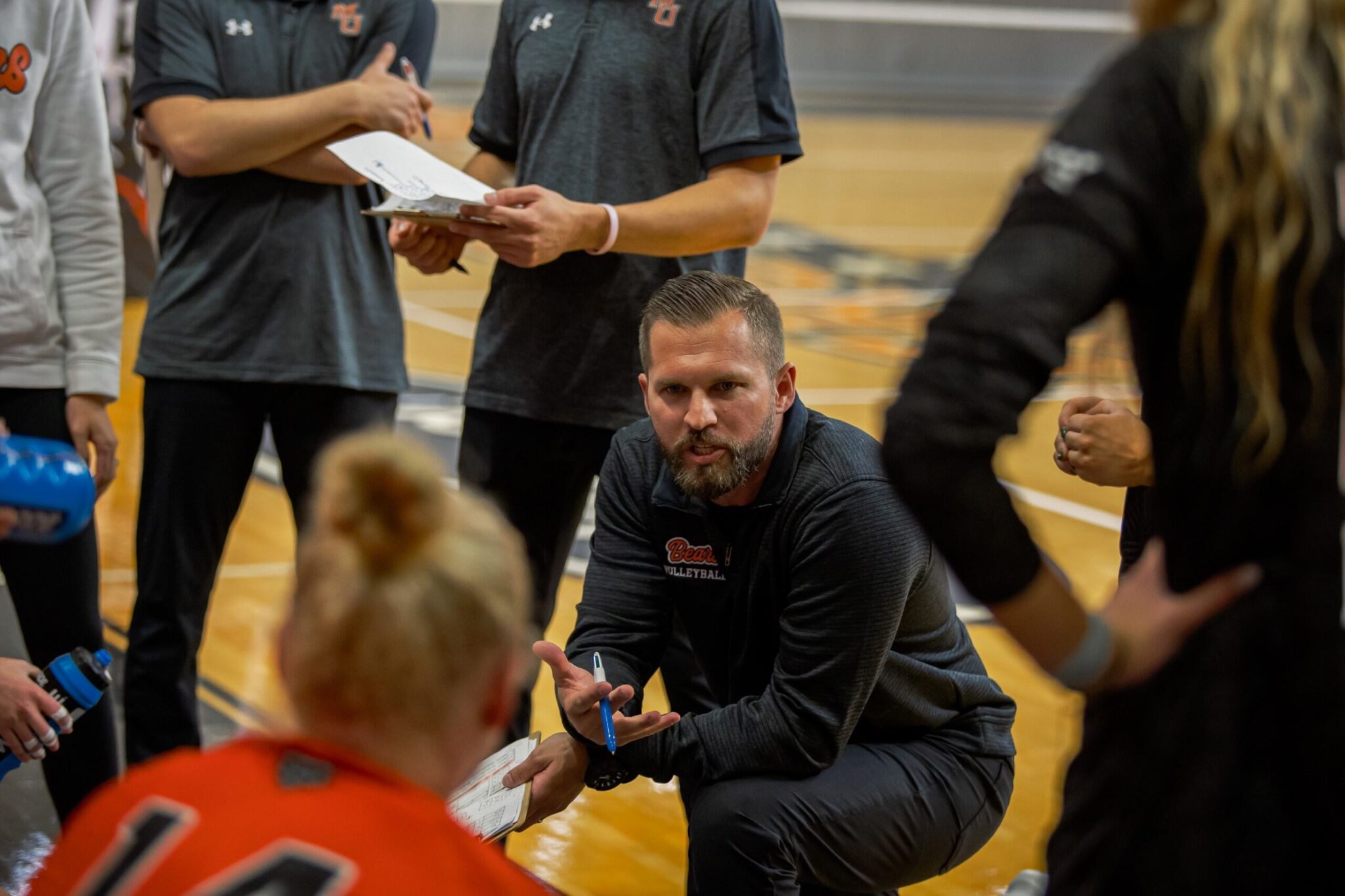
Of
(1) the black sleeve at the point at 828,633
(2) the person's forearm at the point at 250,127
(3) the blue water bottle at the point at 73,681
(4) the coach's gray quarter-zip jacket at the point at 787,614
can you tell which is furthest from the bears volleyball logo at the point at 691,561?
(2) the person's forearm at the point at 250,127

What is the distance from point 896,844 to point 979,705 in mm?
321

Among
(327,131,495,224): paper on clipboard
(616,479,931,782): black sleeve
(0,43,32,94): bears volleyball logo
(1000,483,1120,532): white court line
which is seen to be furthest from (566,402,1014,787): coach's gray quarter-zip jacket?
(1000,483,1120,532): white court line

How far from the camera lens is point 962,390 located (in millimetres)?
1249

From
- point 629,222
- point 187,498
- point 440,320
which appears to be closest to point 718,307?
point 629,222

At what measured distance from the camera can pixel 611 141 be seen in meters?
3.03

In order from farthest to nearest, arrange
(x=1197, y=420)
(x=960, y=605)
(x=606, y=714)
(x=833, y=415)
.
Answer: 1. (x=833, y=415)
2. (x=960, y=605)
3. (x=606, y=714)
4. (x=1197, y=420)

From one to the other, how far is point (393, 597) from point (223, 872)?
249 mm

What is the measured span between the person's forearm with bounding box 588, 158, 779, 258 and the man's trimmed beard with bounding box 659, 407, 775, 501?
52cm

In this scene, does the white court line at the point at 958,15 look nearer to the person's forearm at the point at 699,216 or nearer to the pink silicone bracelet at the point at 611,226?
the person's forearm at the point at 699,216

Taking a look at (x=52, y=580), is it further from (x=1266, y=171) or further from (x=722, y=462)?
(x=1266, y=171)

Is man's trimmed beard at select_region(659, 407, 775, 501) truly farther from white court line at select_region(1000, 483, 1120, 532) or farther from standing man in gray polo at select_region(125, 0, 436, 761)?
white court line at select_region(1000, 483, 1120, 532)

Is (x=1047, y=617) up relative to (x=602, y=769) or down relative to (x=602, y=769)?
up

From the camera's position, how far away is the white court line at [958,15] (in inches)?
787

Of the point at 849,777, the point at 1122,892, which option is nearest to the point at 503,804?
the point at 849,777
